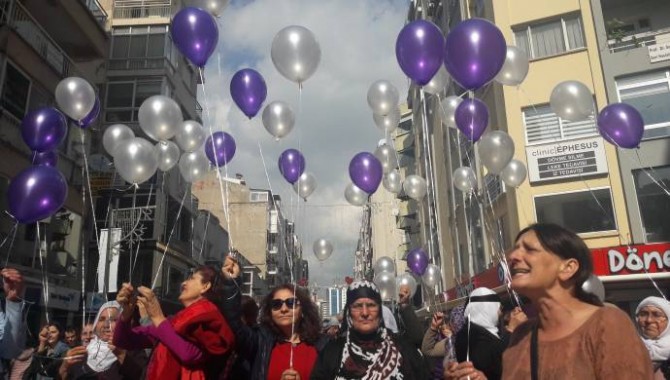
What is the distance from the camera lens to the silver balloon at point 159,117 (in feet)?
22.7

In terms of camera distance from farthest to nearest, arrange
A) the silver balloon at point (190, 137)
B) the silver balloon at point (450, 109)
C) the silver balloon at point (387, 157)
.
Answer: the silver balloon at point (387, 157) → the silver balloon at point (450, 109) → the silver balloon at point (190, 137)

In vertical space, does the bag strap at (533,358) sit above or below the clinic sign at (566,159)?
below

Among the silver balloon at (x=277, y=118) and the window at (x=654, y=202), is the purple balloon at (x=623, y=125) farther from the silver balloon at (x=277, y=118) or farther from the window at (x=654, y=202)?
the window at (x=654, y=202)

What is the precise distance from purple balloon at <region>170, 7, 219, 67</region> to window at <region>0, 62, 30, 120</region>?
312 inches

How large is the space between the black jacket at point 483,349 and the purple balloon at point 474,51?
384cm

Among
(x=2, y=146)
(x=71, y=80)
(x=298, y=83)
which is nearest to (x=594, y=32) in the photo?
(x=298, y=83)

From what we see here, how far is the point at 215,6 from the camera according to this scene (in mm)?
7117

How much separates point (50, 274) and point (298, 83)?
1113cm

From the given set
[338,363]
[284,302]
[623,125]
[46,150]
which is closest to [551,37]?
[623,125]

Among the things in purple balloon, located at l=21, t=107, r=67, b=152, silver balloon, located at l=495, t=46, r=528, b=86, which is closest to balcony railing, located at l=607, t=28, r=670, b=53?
silver balloon, located at l=495, t=46, r=528, b=86

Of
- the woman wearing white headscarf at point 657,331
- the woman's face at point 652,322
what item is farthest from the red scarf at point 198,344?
the woman's face at point 652,322

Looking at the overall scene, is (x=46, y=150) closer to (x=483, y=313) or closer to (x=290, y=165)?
(x=290, y=165)

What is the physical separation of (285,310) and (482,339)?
1.36m

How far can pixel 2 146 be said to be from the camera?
1181 cm
